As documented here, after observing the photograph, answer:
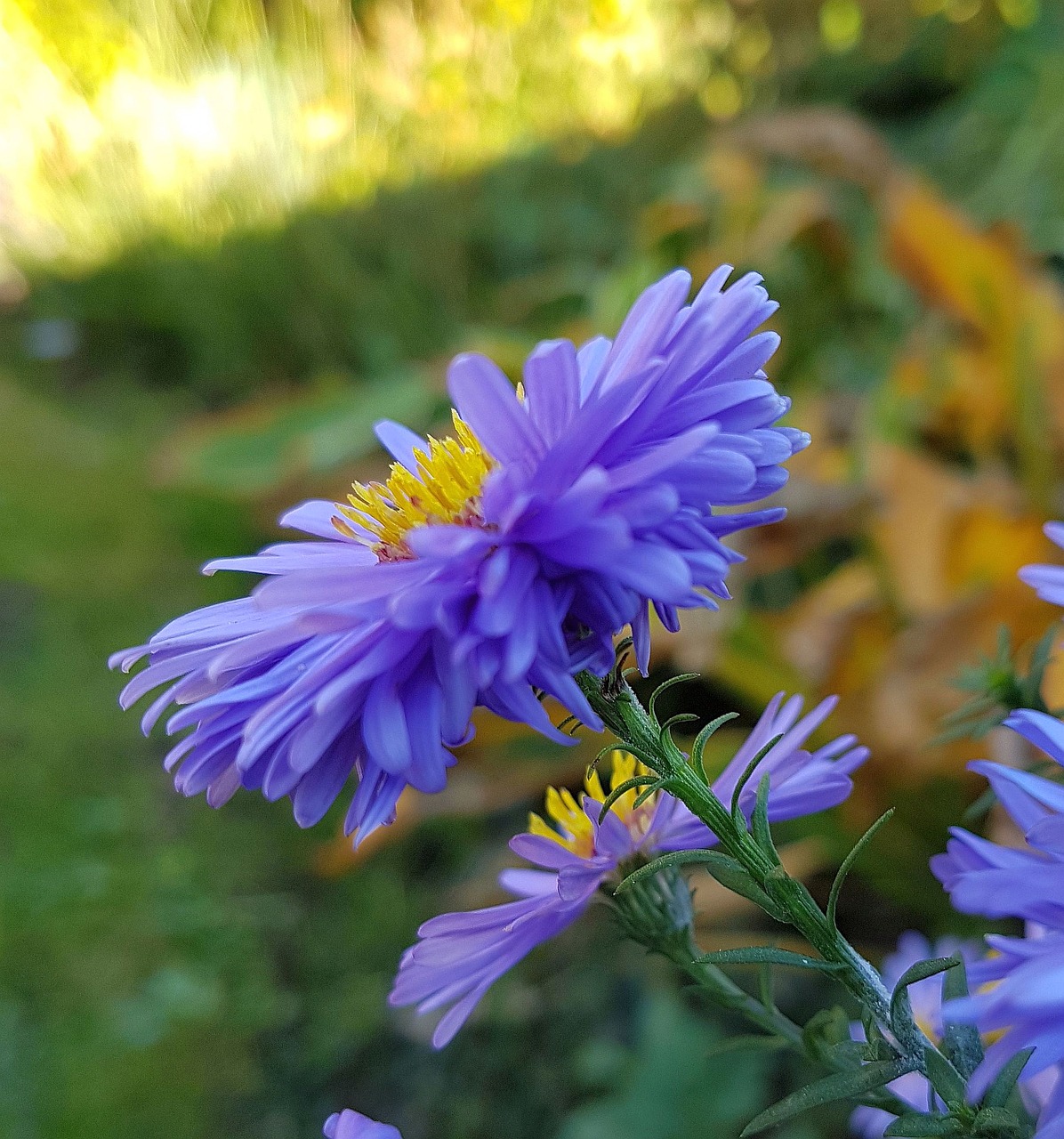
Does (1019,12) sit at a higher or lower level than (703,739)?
higher

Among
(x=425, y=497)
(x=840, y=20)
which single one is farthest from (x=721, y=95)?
(x=425, y=497)

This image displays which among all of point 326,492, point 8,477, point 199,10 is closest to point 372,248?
point 199,10

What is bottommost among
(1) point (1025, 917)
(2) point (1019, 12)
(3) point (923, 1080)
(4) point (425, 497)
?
(3) point (923, 1080)

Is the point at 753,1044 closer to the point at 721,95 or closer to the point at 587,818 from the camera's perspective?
the point at 587,818

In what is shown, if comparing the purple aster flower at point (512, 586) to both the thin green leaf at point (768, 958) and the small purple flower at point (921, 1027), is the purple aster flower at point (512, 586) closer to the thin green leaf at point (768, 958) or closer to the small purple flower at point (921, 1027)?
the thin green leaf at point (768, 958)

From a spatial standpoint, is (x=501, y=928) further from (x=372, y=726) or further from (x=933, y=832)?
(x=933, y=832)
